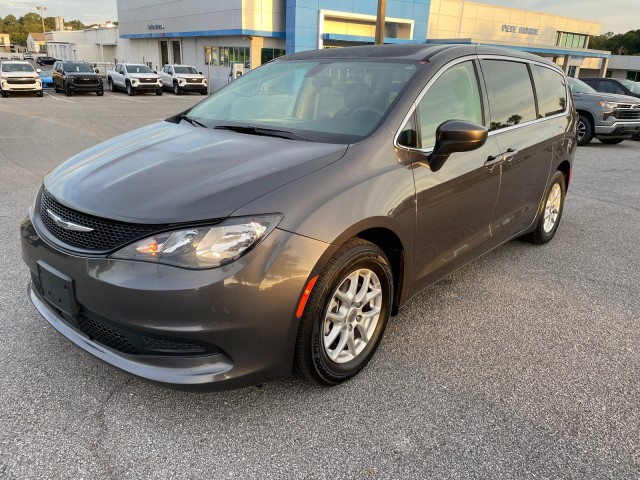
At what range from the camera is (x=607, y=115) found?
12672 mm

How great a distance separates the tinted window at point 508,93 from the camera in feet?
11.9

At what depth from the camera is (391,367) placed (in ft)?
9.52

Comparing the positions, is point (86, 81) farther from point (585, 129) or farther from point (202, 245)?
point (202, 245)

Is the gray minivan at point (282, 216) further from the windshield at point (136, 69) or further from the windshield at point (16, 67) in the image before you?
the windshield at point (136, 69)

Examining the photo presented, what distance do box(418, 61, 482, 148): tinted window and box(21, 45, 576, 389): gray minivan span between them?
1cm

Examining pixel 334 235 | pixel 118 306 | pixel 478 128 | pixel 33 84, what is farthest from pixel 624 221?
pixel 33 84

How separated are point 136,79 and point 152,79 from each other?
35.2 inches

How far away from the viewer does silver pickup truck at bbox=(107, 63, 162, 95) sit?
28703 mm

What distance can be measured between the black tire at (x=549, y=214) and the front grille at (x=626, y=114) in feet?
30.7

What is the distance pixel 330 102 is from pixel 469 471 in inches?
88.0

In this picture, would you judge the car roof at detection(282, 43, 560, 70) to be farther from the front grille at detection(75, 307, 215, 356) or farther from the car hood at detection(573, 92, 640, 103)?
the car hood at detection(573, 92, 640, 103)

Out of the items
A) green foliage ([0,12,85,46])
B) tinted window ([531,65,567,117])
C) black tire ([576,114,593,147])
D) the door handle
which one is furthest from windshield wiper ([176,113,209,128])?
green foliage ([0,12,85,46])

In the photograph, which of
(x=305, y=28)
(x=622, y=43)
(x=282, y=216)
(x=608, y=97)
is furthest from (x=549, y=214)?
(x=622, y=43)

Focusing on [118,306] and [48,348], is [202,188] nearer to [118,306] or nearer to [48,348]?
[118,306]
